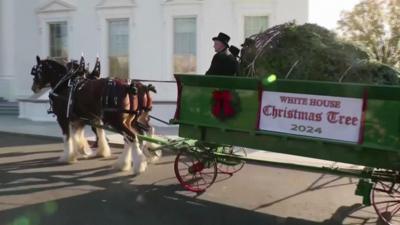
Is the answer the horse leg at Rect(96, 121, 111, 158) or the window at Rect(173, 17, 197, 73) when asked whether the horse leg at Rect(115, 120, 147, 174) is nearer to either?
the horse leg at Rect(96, 121, 111, 158)

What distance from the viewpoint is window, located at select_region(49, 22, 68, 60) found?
19.3m

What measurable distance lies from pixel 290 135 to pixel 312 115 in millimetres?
352

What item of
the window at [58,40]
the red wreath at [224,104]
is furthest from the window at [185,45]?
the red wreath at [224,104]

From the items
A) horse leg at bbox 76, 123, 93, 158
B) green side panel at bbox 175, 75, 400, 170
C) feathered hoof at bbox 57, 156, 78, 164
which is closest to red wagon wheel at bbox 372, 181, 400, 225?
green side panel at bbox 175, 75, 400, 170

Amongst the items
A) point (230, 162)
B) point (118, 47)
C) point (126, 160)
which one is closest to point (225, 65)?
point (230, 162)

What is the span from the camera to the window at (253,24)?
643 inches

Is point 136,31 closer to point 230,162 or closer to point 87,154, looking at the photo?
point 87,154

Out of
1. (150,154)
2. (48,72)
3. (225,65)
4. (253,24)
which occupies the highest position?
(253,24)

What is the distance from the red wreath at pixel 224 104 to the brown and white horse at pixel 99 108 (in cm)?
260

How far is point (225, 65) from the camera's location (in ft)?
25.1

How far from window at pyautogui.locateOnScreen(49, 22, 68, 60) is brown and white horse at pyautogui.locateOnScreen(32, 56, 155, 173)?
8905 mm

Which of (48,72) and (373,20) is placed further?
(373,20)

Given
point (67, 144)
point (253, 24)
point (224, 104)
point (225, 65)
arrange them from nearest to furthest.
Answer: point (224, 104) < point (225, 65) < point (67, 144) < point (253, 24)

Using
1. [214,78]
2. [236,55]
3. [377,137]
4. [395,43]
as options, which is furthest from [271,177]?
[395,43]
